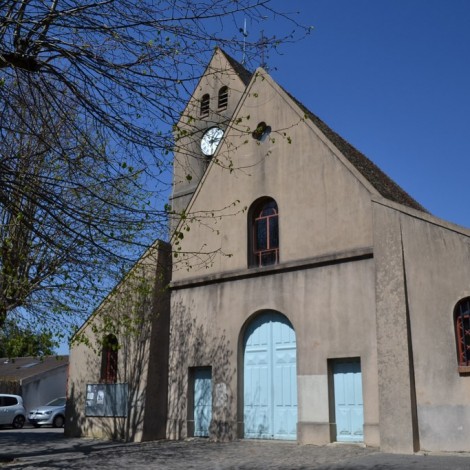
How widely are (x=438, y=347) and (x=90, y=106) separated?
8.78 m

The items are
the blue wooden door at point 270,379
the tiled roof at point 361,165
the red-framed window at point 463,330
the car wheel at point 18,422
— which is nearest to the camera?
the red-framed window at point 463,330

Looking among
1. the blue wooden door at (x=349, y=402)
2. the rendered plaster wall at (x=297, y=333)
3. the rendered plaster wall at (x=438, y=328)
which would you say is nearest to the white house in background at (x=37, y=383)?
the rendered plaster wall at (x=297, y=333)

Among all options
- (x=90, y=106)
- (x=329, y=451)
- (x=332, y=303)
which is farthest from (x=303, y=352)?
(x=90, y=106)

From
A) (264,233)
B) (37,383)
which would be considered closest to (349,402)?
(264,233)

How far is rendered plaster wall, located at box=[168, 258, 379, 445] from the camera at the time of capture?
14258 millimetres

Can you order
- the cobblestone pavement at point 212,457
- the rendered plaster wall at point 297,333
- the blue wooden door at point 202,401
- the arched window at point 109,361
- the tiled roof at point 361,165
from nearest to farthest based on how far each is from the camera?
the cobblestone pavement at point 212,457, the rendered plaster wall at point 297,333, the tiled roof at point 361,165, the blue wooden door at point 202,401, the arched window at point 109,361

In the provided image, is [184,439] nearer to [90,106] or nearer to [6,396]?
[90,106]

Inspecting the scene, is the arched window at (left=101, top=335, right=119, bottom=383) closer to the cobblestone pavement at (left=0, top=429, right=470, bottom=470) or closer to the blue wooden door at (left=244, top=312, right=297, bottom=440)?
the cobblestone pavement at (left=0, top=429, right=470, bottom=470)

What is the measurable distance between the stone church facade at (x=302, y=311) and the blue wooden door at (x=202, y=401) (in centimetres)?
4

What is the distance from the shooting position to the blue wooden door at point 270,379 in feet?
50.5

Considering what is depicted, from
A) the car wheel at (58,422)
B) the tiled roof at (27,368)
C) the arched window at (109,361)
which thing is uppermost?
the tiled roof at (27,368)

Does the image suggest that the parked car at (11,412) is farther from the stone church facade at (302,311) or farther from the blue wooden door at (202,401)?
the blue wooden door at (202,401)

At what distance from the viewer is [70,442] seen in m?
17.5

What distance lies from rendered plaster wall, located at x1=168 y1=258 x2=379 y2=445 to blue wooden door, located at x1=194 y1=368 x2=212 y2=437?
0.31 m
